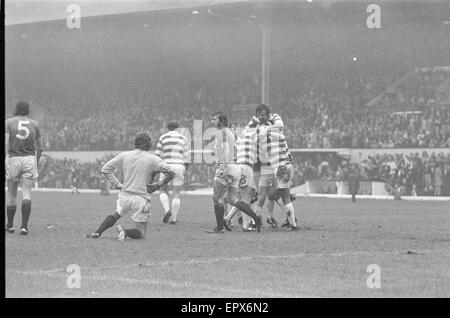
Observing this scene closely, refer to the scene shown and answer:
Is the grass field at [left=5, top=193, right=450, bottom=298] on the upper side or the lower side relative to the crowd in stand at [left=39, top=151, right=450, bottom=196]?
lower

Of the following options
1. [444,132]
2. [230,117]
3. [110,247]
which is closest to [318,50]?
[230,117]

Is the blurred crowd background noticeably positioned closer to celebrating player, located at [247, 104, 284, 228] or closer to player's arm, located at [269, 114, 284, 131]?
celebrating player, located at [247, 104, 284, 228]

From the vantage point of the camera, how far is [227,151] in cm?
1409

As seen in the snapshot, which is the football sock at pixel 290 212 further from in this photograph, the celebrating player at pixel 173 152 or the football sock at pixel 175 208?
the celebrating player at pixel 173 152

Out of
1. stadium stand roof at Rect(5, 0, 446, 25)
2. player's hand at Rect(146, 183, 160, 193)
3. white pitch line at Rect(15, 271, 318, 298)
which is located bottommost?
white pitch line at Rect(15, 271, 318, 298)

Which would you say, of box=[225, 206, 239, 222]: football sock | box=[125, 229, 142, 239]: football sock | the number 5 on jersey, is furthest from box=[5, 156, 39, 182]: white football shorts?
box=[225, 206, 239, 222]: football sock

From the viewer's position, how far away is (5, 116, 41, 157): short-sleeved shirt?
12789mm

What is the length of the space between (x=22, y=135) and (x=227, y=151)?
11.0 feet

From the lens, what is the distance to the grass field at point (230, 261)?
7.50 m

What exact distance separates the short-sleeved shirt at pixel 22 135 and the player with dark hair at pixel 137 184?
1.46 meters

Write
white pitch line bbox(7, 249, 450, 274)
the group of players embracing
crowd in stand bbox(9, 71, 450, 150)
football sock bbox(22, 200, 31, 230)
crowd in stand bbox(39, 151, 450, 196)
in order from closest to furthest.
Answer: white pitch line bbox(7, 249, 450, 274)
football sock bbox(22, 200, 31, 230)
the group of players embracing
crowd in stand bbox(39, 151, 450, 196)
crowd in stand bbox(9, 71, 450, 150)

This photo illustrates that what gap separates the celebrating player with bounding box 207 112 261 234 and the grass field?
1.24ft

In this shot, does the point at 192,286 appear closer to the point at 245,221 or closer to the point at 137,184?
the point at 137,184
